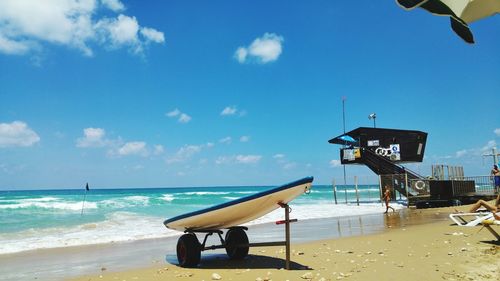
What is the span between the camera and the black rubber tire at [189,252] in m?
7.95

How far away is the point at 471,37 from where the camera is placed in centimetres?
218

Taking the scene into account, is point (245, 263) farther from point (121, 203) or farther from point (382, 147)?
point (121, 203)

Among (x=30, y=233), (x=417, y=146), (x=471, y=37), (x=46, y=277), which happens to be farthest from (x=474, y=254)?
(x=417, y=146)

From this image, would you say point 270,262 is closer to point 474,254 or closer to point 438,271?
point 438,271

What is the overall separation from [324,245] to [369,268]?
3.44 meters

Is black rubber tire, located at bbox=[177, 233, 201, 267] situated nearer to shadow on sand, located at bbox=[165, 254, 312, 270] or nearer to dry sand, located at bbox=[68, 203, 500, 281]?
dry sand, located at bbox=[68, 203, 500, 281]

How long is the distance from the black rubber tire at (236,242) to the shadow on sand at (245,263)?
125 millimetres

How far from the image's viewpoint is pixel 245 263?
8.22 m

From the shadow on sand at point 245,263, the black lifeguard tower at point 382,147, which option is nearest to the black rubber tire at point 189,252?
the shadow on sand at point 245,263

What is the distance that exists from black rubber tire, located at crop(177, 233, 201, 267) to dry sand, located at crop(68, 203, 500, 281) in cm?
14

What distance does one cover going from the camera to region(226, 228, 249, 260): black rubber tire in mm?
8516

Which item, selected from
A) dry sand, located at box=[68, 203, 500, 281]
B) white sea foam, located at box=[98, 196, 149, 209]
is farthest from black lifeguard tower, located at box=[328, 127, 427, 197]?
dry sand, located at box=[68, 203, 500, 281]

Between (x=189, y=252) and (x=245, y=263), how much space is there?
1.10 meters

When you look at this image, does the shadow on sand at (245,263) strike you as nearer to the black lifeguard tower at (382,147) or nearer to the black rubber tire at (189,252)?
the black rubber tire at (189,252)
